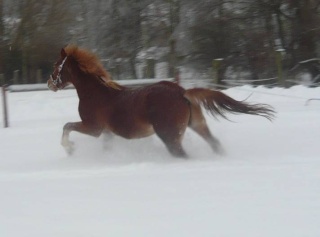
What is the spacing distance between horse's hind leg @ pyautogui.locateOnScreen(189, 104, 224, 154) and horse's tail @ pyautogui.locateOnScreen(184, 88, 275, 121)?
0.11 metres

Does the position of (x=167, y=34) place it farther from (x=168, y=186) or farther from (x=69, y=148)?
(x=168, y=186)

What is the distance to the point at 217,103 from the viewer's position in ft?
19.6

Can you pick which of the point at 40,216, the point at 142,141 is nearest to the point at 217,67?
the point at 142,141

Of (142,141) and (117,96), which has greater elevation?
(117,96)

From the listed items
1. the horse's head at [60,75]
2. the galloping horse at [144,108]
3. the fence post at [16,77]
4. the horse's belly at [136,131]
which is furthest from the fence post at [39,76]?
the horse's belly at [136,131]

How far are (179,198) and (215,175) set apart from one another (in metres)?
0.78

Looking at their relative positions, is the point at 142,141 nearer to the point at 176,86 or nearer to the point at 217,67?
the point at 176,86

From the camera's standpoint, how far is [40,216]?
3885mm

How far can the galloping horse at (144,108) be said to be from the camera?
19.1 feet

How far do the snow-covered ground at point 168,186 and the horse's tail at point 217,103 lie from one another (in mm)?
503

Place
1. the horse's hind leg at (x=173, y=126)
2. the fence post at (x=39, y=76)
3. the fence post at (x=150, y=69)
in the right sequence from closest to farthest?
the horse's hind leg at (x=173, y=126)
the fence post at (x=150, y=69)
the fence post at (x=39, y=76)

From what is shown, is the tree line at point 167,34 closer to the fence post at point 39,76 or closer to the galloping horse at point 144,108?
the fence post at point 39,76

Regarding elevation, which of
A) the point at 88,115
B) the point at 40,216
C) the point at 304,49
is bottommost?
the point at 40,216

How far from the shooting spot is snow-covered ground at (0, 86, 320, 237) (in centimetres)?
355
